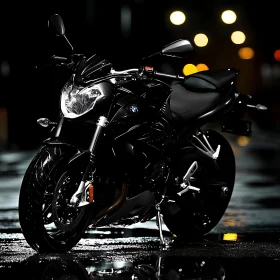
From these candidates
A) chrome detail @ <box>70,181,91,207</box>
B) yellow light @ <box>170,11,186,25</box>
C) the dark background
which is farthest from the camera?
yellow light @ <box>170,11,186,25</box>

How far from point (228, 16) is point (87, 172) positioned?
24.7m

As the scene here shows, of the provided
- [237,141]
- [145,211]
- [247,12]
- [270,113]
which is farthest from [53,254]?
[247,12]

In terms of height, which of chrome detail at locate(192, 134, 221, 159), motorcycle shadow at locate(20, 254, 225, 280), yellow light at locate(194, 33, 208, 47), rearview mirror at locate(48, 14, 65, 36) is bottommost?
yellow light at locate(194, 33, 208, 47)

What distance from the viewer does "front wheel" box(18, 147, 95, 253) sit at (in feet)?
30.0

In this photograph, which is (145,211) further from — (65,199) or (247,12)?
(247,12)

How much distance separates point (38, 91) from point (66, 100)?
2305cm

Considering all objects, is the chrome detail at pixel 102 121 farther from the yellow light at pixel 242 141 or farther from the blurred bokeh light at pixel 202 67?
the blurred bokeh light at pixel 202 67

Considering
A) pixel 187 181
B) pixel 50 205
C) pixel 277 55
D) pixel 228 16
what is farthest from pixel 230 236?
pixel 277 55

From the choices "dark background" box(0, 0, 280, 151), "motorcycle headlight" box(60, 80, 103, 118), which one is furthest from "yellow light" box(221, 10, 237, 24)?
"motorcycle headlight" box(60, 80, 103, 118)

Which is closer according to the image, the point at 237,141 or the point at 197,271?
the point at 197,271

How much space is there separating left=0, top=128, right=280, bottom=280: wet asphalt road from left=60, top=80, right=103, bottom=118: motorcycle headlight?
118 cm

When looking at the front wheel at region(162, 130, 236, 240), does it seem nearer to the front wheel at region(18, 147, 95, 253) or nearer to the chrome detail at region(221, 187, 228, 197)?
the chrome detail at region(221, 187, 228, 197)

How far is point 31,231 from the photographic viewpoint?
9203 millimetres

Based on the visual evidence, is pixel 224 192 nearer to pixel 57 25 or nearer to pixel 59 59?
pixel 59 59
